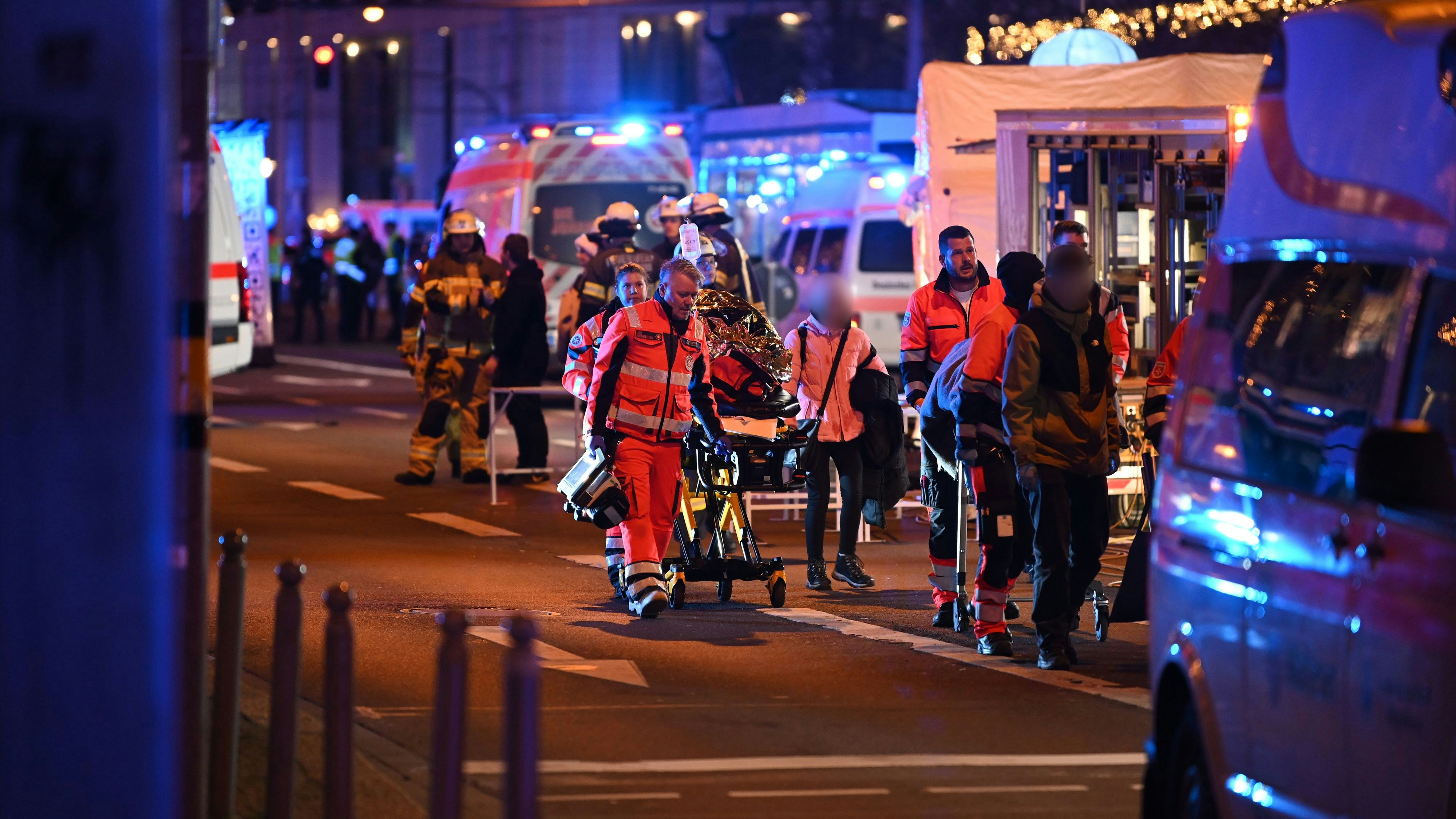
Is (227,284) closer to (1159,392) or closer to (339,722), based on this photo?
(1159,392)

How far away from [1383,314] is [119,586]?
2823mm

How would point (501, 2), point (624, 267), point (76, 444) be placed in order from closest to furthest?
point (76, 444)
point (624, 267)
point (501, 2)

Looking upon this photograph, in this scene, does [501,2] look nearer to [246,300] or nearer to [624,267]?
[246,300]

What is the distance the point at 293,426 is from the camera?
23141mm

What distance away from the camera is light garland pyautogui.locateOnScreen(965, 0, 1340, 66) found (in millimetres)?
22344

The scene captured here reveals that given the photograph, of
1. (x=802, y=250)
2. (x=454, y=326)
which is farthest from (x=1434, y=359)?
(x=802, y=250)

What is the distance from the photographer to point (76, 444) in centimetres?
381

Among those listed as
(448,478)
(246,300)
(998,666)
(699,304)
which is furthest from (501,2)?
(998,666)

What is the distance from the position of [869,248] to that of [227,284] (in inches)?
293

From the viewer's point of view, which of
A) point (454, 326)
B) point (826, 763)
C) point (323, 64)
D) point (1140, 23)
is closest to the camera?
point (826, 763)

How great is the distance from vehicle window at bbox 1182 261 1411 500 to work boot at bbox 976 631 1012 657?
4.35 metres

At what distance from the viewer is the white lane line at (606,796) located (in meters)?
7.21

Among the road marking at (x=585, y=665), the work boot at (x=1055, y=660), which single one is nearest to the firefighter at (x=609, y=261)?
the road marking at (x=585, y=665)

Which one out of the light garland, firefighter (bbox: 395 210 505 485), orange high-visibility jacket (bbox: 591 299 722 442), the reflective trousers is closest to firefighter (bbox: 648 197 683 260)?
firefighter (bbox: 395 210 505 485)
